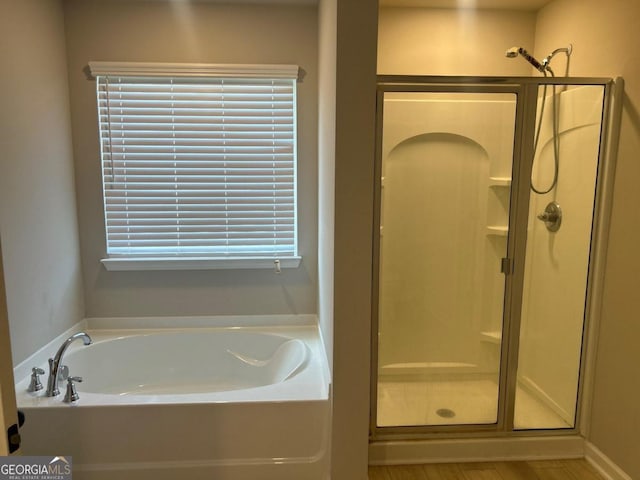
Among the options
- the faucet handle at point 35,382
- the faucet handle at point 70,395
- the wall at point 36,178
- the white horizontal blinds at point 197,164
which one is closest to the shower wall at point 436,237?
the white horizontal blinds at point 197,164

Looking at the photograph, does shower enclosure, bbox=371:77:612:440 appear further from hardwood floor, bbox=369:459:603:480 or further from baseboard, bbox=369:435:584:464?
hardwood floor, bbox=369:459:603:480

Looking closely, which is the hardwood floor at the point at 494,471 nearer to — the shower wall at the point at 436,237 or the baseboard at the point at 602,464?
the baseboard at the point at 602,464

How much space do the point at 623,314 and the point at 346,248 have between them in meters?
1.36

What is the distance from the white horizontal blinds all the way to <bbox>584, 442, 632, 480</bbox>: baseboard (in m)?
2.09

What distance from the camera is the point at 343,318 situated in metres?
1.87

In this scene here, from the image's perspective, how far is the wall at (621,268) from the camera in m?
1.94

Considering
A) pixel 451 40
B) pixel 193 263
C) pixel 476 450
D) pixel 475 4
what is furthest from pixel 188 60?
pixel 476 450

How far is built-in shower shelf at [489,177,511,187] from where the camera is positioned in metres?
2.40

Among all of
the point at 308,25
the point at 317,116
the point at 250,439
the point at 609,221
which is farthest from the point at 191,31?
the point at 609,221

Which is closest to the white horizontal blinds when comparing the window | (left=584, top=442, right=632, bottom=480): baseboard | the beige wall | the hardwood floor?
the window

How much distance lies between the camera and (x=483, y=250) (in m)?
2.62

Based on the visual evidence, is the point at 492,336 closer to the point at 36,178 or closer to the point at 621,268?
the point at 621,268

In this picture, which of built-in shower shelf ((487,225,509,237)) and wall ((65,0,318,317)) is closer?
built-in shower shelf ((487,225,509,237))

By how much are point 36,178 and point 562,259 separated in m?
3.03
